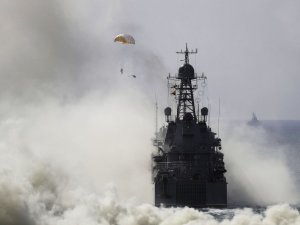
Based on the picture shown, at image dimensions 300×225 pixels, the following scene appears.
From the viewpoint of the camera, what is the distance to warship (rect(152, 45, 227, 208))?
94.0 metres

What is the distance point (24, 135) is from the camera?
348 feet

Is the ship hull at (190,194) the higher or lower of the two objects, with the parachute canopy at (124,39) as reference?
lower

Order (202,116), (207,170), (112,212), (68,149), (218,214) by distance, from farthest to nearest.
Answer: (68,149) → (202,116) → (207,170) → (218,214) → (112,212)

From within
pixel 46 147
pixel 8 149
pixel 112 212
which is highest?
pixel 46 147

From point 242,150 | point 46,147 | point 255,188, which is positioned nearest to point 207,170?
point 255,188

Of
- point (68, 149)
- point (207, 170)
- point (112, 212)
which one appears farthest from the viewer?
point (68, 149)

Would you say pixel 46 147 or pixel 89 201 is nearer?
pixel 89 201

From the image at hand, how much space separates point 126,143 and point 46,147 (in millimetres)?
12264

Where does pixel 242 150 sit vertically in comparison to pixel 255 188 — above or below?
above

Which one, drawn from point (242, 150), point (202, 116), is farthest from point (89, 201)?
point (242, 150)

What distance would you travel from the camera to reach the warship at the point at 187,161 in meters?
94.0

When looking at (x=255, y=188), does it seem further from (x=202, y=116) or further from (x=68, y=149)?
(x=68, y=149)

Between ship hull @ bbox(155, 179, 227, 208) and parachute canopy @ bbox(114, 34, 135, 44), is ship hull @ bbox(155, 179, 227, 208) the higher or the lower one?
the lower one

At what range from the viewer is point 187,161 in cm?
9681
